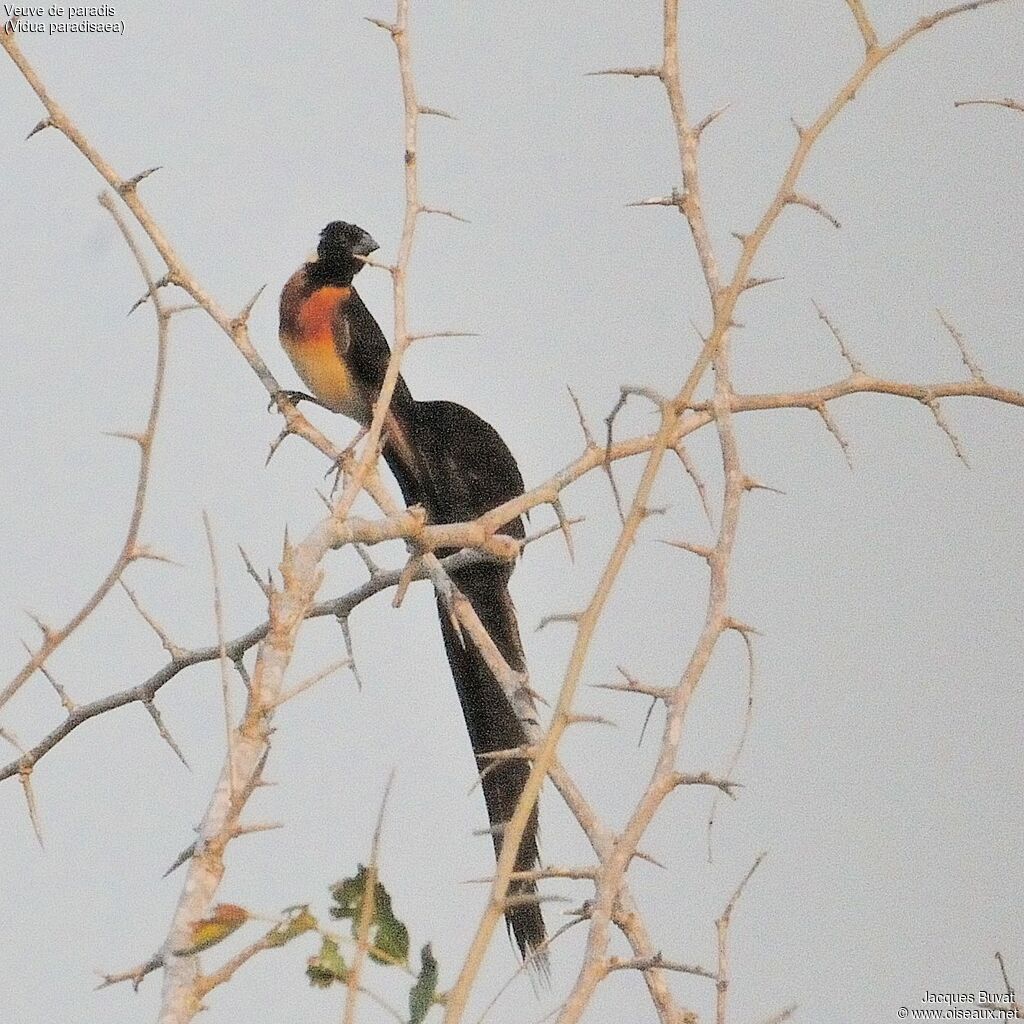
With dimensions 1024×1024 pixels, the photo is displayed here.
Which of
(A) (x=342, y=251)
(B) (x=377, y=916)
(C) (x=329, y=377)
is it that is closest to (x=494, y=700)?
(C) (x=329, y=377)

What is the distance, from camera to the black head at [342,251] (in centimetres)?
418

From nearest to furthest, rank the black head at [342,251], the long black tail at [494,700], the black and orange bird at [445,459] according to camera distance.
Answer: the long black tail at [494,700] < the black and orange bird at [445,459] < the black head at [342,251]

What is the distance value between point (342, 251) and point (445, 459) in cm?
92

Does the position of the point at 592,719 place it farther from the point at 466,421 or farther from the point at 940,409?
the point at 466,421

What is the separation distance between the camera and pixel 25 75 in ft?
6.19

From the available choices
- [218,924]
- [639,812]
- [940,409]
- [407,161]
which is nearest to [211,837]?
[218,924]

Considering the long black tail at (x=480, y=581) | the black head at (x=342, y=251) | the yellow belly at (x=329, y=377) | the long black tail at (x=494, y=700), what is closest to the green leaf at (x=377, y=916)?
the long black tail at (x=480, y=581)

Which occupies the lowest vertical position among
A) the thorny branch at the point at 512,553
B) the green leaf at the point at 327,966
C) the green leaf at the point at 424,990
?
the green leaf at the point at 424,990

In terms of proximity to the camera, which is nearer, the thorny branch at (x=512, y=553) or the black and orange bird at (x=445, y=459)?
the thorny branch at (x=512, y=553)

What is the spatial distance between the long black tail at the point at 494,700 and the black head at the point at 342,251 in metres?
1.31

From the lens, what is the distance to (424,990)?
3.10 feet

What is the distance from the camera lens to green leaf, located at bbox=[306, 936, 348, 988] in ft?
3.22

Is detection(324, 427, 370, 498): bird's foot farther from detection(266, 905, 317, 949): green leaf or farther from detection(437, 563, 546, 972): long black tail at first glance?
detection(266, 905, 317, 949): green leaf

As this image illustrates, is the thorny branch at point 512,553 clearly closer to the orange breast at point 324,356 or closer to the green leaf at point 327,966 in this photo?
the green leaf at point 327,966
